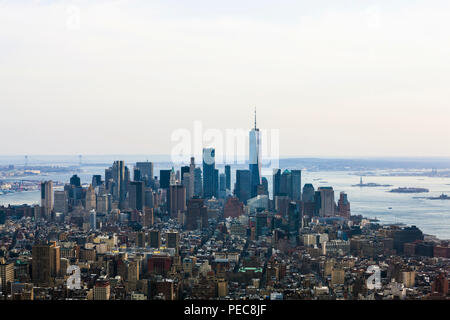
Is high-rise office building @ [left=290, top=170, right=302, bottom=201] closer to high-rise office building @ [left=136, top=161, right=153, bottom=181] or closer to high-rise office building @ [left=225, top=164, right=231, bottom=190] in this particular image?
high-rise office building @ [left=225, top=164, right=231, bottom=190]

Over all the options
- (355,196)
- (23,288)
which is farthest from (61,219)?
(23,288)

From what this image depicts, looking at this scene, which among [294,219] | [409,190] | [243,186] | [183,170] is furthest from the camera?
[183,170]

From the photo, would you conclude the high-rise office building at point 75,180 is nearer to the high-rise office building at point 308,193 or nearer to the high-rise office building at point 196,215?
the high-rise office building at point 196,215

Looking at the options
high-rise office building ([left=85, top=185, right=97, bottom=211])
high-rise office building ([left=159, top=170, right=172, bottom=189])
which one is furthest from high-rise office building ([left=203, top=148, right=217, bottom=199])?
high-rise office building ([left=85, top=185, right=97, bottom=211])

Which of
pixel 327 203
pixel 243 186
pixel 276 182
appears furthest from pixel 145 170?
pixel 327 203

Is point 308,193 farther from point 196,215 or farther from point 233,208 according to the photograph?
point 196,215

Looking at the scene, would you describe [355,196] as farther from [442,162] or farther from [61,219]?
[61,219]
